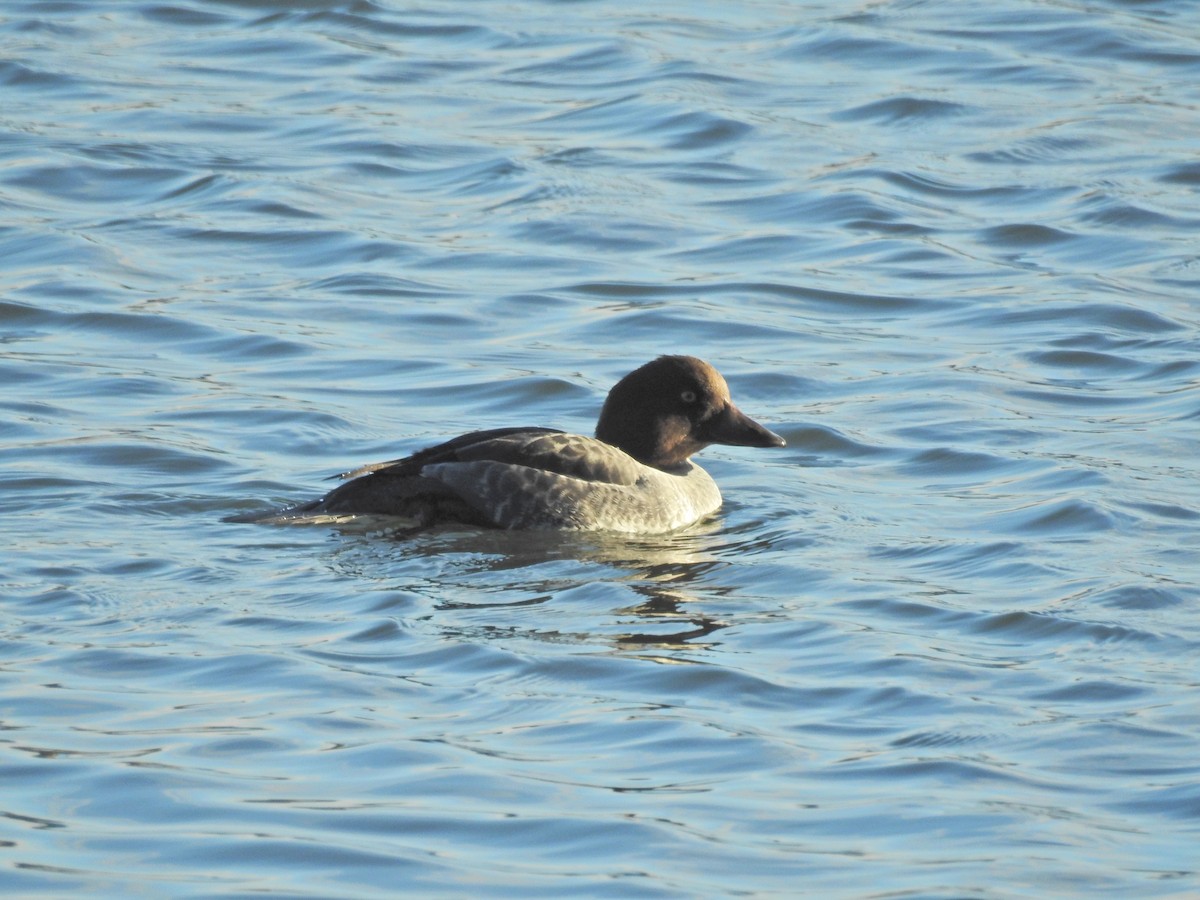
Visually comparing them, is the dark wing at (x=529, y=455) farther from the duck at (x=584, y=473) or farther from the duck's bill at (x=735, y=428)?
the duck's bill at (x=735, y=428)

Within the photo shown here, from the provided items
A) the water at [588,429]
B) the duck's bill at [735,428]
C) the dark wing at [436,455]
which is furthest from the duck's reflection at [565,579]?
the duck's bill at [735,428]

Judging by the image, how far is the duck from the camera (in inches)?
363

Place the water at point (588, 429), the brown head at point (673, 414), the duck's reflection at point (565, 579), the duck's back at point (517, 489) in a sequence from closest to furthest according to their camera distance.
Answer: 1. the water at point (588, 429)
2. the duck's reflection at point (565, 579)
3. the duck's back at point (517, 489)
4. the brown head at point (673, 414)

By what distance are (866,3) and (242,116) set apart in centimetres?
592

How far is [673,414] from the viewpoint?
1018 cm

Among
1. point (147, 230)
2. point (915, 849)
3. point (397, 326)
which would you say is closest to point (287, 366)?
point (397, 326)

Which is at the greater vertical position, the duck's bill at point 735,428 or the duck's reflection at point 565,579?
the duck's bill at point 735,428

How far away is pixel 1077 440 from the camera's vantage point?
10.6 metres

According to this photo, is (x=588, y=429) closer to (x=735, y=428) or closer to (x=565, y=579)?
(x=735, y=428)

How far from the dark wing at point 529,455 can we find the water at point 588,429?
1.12ft

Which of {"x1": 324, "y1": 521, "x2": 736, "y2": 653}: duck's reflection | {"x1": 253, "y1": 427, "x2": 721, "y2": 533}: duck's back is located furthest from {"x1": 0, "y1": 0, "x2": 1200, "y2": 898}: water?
{"x1": 253, "y1": 427, "x2": 721, "y2": 533}: duck's back

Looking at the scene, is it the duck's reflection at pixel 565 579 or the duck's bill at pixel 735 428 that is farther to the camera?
the duck's bill at pixel 735 428

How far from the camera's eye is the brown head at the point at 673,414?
1012 cm

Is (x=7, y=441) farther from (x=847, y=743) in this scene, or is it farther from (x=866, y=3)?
(x=866, y=3)
